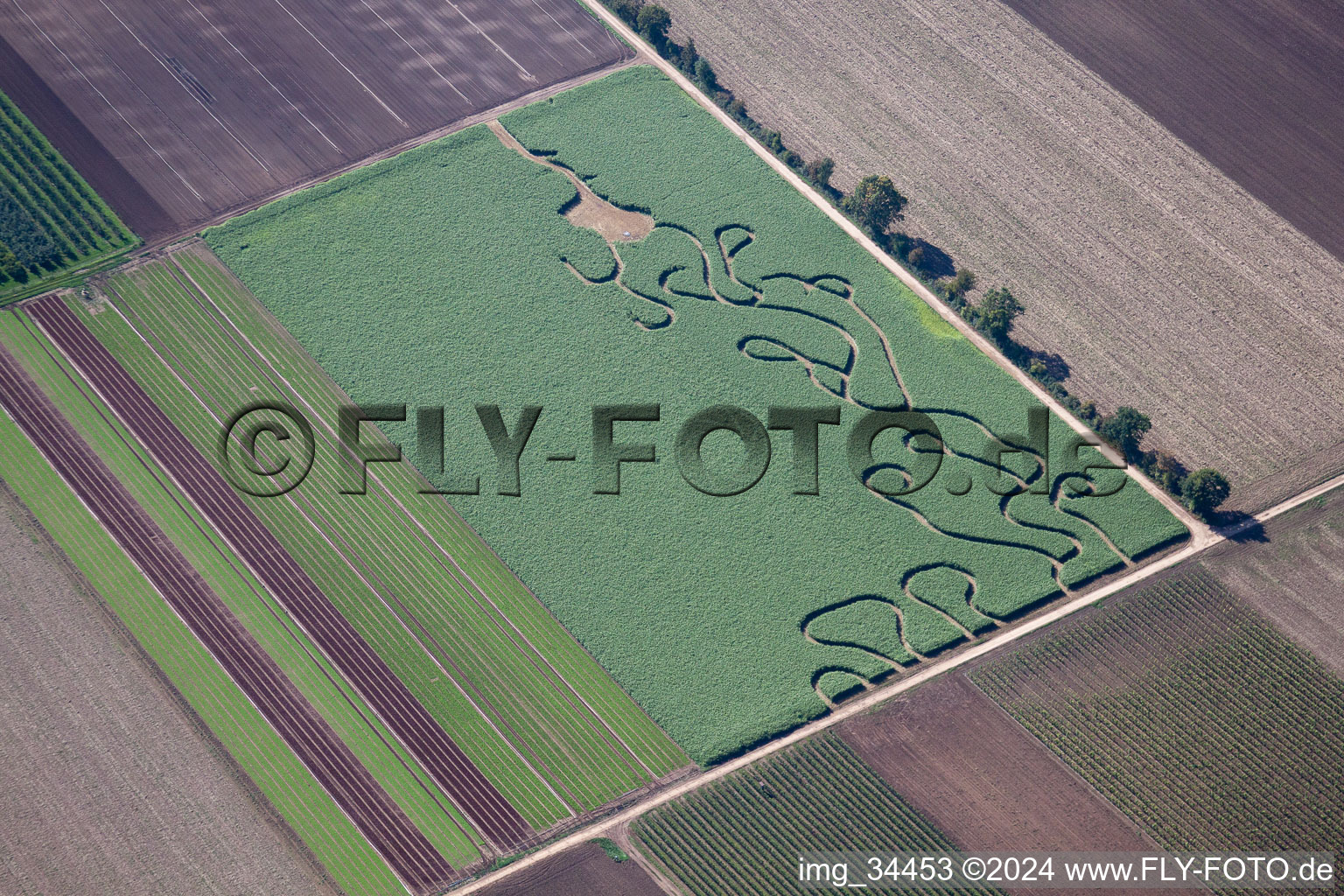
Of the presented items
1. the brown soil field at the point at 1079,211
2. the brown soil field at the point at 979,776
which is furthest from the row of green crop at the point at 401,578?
the brown soil field at the point at 1079,211

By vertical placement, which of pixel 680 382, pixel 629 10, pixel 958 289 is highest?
pixel 629 10

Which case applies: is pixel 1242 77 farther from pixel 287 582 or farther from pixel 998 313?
pixel 287 582

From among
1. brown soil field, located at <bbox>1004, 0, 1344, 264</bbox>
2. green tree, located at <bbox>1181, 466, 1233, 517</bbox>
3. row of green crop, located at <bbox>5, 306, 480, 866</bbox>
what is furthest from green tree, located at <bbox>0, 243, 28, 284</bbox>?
brown soil field, located at <bbox>1004, 0, 1344, 264</bbox>

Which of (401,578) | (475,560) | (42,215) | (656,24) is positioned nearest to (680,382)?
(475,560)

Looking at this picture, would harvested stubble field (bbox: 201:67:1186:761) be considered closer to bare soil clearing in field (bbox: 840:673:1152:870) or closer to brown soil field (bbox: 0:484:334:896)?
bare soil clearing in field (bbox: 840:673:1152:870)

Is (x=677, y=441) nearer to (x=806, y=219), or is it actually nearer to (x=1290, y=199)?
(x=806, y=219)

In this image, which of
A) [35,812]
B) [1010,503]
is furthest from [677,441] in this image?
[35,812]

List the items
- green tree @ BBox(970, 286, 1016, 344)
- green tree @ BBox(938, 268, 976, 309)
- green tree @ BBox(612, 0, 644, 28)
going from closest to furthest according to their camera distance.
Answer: green tree @ BBox(970, 286, 1016, 344) < green tree @ BBox(938, 268, 976, 309) < green tree @ BBox(612, 0, 644, 28)
